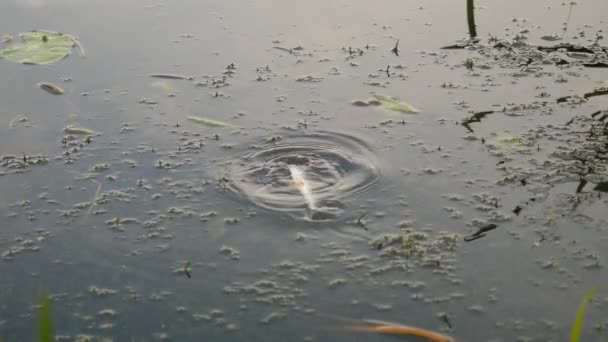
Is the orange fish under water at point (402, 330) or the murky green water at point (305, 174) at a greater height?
the murky green water at point (305, 174)

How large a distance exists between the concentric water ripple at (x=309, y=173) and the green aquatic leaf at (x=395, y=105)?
1.52 ft

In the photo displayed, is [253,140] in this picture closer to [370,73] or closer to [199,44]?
[370,73]

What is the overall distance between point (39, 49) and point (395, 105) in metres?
2.59

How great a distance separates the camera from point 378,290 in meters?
3.41

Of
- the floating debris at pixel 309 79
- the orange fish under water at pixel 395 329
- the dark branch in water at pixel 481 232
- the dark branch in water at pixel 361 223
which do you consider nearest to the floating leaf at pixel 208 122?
the floating debris at pixel 309 79

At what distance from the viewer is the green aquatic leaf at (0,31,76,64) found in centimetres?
582

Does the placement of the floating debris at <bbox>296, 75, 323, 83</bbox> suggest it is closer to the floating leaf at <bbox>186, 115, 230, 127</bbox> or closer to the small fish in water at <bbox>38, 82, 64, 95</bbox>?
the floating leaf at <bbox>186, 115, 230, 127</bbox>

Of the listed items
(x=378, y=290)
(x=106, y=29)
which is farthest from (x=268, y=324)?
(x=106, y=29)

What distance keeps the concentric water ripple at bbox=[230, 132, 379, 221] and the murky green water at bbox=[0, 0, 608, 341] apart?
2cm

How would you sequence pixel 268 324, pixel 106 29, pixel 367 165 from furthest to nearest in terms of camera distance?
pixel 106 29, pixel 367 165, pixel 268 324

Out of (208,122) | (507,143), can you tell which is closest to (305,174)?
(208,122)

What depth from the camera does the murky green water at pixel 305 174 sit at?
11.0ft

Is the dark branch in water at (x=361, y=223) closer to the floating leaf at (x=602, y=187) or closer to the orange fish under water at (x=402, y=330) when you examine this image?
the orange fish under water at (x=402, y=330)

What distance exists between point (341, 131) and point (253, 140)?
50 centimetres
